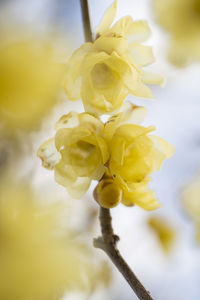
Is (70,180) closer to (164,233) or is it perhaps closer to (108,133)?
(108,133)

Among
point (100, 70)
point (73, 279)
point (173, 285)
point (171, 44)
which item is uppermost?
point (171, 44)

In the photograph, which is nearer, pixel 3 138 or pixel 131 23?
pixel 131 23

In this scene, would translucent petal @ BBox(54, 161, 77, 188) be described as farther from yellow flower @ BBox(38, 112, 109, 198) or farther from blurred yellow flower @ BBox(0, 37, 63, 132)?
blurred yellow flower @ BBox(0, 37, 63, 132)

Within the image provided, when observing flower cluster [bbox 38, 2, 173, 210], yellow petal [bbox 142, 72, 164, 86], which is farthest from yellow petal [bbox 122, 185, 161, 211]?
yellow petal [bbox 142, 72, 164, 86]

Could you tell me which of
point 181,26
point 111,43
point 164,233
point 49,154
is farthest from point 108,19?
point 164,233

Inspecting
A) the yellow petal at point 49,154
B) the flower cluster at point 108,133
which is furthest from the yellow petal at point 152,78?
the yellow petal at point 49,154

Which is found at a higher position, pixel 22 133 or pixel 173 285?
pixel 22 133

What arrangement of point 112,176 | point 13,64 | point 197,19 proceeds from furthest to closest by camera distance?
point 197,19
point 13,64
point 112,176

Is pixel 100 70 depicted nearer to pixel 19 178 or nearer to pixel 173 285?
pixel 19 178

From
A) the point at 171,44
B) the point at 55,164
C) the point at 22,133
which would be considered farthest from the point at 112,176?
the point at 171,44
